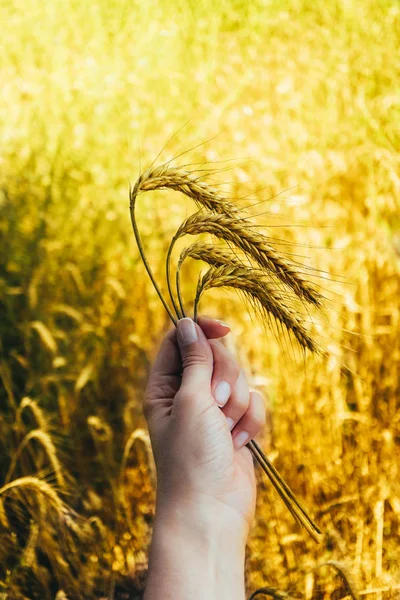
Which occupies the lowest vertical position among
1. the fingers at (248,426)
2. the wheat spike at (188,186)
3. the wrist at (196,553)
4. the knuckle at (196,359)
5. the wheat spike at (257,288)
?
the wrist at (196,553)

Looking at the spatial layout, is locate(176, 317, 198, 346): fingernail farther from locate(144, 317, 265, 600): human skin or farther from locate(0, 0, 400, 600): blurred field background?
locate(0, 0, 400, 600): blurred field background

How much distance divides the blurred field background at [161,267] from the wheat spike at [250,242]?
0.28 ft

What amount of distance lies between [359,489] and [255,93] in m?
2.44

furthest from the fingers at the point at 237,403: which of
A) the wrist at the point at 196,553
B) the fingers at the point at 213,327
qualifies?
the wrist at the point at 196,553

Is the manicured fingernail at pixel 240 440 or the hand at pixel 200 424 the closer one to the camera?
the hand at pixel 200 424

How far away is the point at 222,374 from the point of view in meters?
1.40

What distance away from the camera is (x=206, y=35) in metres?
4.49

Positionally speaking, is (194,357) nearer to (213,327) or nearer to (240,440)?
(213,327)

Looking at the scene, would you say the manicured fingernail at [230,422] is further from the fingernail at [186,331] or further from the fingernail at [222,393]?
the fingernail at [186,331]

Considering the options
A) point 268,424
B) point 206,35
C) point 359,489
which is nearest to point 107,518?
point 268,424

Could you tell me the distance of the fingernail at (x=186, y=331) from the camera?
128 cm

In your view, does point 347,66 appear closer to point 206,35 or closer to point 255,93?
point 255,93

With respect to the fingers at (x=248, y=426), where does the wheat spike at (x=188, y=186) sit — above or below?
above

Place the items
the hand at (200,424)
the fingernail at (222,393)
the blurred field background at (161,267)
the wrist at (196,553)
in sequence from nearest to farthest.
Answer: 1. the wrist at (196,553)
2. the hand at (200,424)
3. the fingernail at (222,393)
4. the blurred field background at (161,267)
